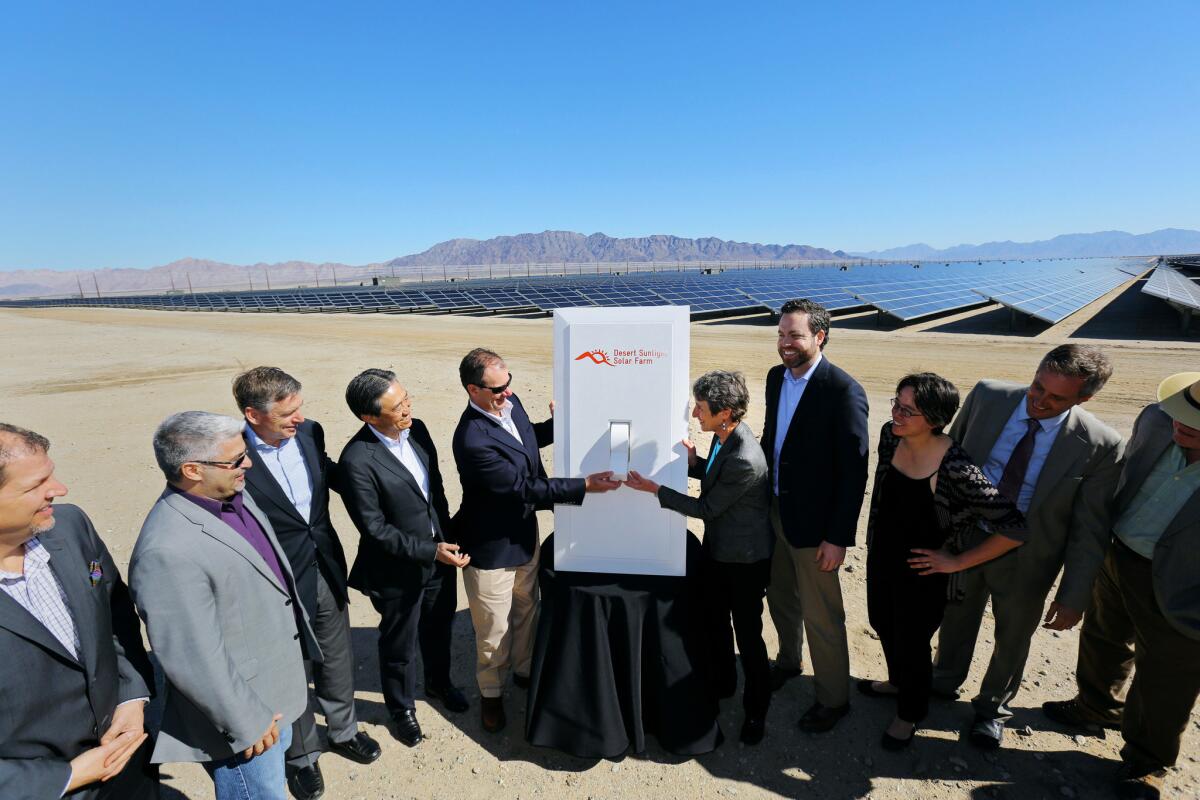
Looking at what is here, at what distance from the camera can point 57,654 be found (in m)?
1.73

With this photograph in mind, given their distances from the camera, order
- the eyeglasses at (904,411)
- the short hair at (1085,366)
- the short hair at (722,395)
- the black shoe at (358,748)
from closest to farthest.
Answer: the short hair at (1085,366) → the eyeglasses at (904,411) → the short hair at (722,395) → the black shoe at (358,748)

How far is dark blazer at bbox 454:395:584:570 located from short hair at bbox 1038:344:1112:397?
2316 millimetres

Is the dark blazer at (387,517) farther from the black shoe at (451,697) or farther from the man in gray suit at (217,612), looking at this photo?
the black shoe at (451,697)

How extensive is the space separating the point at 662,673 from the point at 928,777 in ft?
4.88

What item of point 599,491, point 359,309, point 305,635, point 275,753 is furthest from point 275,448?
point 359,309

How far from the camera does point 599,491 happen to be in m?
2.82

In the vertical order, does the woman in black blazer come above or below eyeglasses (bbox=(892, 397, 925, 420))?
below

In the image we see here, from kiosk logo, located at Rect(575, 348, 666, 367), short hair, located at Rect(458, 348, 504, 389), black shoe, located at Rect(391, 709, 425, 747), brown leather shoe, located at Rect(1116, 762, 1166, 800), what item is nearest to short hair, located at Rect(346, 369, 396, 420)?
short hair, located at Rect(458, 348, 504, 389)

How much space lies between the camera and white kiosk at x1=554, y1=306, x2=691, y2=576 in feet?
8.68

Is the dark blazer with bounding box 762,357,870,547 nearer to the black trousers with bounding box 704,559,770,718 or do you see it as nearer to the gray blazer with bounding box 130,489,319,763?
the black trousers with bounding box 704,559,770,718

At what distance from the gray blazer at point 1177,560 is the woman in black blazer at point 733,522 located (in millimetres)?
1677

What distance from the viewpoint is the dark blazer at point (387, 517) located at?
284 centimetres

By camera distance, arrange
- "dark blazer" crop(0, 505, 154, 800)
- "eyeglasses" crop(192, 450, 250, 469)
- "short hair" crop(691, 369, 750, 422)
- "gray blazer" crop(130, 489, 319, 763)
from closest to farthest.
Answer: "dark blazer" crop(0, 505, 154, 800) < "gray blazer" crop(130, 489, 319, 763) < "eyeglasses" crop(192, 450, 250, 469) < "short hair" crop(691, 369, 750, 422)

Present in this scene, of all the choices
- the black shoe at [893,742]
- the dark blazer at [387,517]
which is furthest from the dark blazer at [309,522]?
the black shoe at [893,742]
